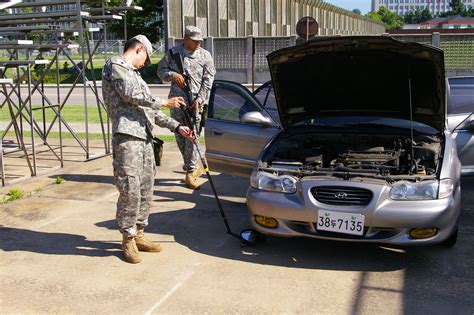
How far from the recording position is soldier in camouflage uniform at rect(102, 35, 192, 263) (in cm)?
451

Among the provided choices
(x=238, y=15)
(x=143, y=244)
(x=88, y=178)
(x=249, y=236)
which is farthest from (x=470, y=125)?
(x=238, y=15)

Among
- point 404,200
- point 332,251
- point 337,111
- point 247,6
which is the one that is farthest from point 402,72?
point 247,6

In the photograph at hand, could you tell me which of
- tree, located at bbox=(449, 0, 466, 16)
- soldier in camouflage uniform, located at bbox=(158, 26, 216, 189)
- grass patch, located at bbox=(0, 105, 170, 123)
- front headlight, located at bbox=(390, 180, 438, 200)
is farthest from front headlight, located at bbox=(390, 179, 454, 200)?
tree, located at bbox=(449, 0, 466, 16)

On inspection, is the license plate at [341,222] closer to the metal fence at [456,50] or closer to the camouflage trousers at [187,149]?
the camouflage trousers at [187,149]

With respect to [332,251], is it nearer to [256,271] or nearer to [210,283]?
[256,271]

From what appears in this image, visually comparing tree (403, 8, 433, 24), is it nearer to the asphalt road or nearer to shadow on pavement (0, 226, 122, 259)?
the asphalt road

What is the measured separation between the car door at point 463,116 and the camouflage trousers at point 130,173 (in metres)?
3.65

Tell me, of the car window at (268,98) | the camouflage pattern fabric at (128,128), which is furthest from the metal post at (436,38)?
the camouflage pattern fabric at (128,128)

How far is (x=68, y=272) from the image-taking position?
179 inches

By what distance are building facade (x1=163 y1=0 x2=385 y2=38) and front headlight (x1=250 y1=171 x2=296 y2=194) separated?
79.9ft

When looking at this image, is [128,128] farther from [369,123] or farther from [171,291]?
[369,123]

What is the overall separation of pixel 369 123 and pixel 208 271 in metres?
2.27

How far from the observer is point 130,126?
459cm

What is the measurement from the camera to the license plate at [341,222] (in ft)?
14.4
